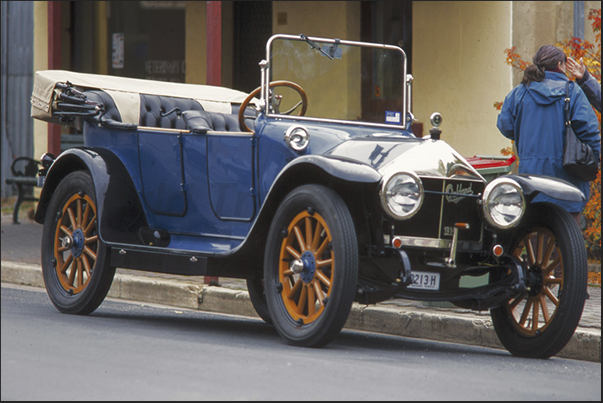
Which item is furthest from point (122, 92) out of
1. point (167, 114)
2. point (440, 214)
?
point (440, 214)

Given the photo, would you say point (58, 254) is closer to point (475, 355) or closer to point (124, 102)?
point (124, 102)

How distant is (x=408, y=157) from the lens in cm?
564

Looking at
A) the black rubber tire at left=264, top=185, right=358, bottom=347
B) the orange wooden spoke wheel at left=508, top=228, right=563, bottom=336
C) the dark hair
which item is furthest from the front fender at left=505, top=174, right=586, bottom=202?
the dark hair

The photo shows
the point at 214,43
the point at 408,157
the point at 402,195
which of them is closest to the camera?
the point at 402,195

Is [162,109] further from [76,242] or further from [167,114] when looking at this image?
[76,242]

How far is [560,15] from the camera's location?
1125cm

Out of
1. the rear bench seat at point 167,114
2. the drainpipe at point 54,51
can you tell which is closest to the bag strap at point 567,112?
the rear bench seat at point 167,114

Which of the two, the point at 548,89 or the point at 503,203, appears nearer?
the point at 503,203

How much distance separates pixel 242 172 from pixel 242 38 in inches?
316

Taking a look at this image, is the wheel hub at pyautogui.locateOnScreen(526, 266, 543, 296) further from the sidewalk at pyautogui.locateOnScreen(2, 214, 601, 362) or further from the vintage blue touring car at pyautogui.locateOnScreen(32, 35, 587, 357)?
the sidewalk at pyautogui.locateOnScreen(2, 214, 601, 362)

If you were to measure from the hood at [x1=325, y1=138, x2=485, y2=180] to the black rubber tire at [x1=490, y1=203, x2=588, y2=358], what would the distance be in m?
0.45

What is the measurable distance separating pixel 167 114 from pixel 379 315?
206cm

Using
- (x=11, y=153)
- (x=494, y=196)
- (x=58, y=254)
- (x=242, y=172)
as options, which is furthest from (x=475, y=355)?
(x=11, y=153)

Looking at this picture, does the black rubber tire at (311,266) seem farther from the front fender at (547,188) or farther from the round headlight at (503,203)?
the front fender at (547,188)
